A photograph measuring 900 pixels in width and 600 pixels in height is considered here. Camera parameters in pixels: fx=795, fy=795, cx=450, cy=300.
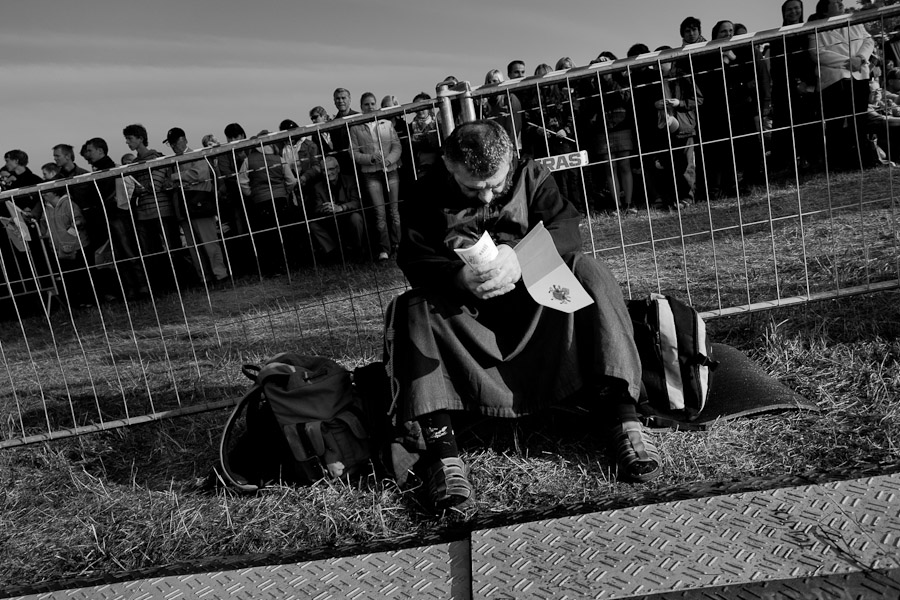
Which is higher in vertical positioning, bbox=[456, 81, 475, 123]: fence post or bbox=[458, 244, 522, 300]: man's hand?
bbox=[456, 81, 475, 123]: fence post

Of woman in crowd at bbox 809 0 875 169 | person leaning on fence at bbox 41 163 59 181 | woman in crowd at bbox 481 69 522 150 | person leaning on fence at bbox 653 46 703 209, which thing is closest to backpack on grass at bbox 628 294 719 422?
woman in crowd at bbox 481 69 522 150

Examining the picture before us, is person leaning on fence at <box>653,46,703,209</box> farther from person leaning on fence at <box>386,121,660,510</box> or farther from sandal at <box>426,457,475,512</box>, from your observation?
sandal at <box>426,457,475,512</box>

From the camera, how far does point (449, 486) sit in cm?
298

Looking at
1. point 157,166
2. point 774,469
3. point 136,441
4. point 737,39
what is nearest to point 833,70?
point 737,39

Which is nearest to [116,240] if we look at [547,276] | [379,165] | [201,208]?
[201,208]

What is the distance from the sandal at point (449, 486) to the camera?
2.95 m

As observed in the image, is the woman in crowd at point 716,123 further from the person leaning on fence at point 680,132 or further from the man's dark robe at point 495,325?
the man's dark robe at point 495,325

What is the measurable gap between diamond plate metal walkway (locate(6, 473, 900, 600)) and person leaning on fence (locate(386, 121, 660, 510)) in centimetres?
38

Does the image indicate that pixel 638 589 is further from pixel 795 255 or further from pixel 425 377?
pixel 795 255

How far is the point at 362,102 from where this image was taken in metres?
9.74

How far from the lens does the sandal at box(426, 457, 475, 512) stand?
2945 mm

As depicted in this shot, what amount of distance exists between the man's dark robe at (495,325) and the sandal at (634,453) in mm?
159

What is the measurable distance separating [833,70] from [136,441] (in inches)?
270

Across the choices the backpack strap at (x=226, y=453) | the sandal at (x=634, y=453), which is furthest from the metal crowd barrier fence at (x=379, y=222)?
the sandal at (x=634, y=453)
